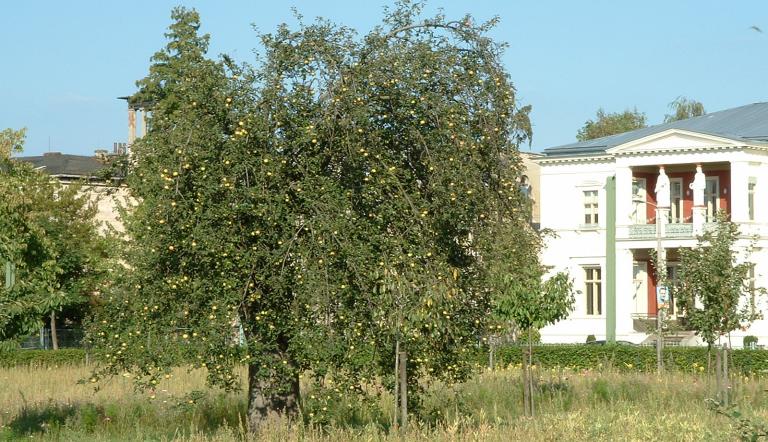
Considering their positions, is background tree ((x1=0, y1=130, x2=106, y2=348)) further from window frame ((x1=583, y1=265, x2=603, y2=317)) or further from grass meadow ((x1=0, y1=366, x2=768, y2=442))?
window frame ((x1=583, y1=265, x2=603, y2=317))

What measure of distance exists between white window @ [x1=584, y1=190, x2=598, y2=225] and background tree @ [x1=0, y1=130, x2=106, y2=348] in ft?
68.4

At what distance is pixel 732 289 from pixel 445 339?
13.0 meters

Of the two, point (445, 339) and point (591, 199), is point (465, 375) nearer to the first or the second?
point (445, 339)

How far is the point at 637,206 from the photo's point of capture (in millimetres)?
56875

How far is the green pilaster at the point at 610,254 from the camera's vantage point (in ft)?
189

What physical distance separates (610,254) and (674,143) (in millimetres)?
5901

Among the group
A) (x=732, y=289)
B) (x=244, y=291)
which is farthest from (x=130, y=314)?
(x=732, y=289)

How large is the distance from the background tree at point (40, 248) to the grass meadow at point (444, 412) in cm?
204

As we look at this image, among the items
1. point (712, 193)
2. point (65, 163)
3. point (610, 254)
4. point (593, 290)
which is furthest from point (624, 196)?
point (65, 163)

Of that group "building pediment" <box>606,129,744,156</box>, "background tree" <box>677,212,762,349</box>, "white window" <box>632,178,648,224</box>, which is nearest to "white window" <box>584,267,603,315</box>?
"white window" <box>632,178,648,224</box>

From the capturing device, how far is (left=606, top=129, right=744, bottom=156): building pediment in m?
53.5

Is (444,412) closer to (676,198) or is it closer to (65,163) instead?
(676,198)

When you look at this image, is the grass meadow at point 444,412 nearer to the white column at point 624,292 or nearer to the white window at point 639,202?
the white column at point 624,292

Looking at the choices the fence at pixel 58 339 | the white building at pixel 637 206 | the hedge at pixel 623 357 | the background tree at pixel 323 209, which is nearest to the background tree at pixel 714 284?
A: the hedge at pixel 623 357
